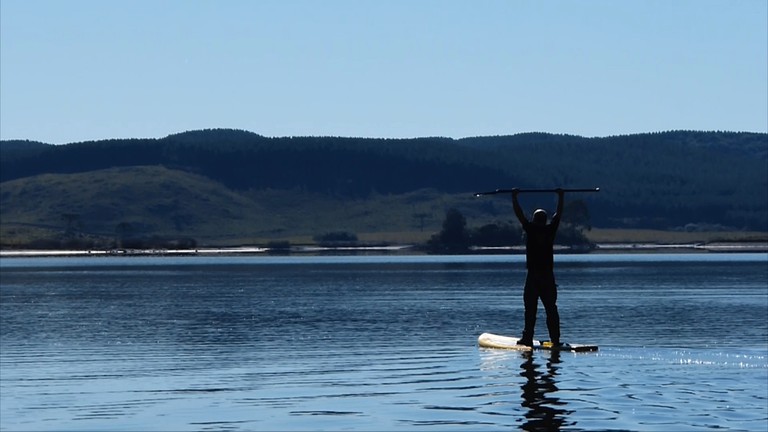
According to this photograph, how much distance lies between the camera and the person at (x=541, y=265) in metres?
37.2

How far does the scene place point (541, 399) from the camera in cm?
2772

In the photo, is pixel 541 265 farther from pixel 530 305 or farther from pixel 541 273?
pixel 530 305

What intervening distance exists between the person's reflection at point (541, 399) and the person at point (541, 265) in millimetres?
2207

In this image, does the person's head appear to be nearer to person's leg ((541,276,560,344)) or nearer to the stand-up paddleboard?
person's leg ((541,276,560,344))

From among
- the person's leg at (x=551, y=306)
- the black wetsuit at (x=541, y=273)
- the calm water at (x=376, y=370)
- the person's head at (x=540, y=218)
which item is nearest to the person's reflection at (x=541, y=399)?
the calm water at (x=376, y=370)

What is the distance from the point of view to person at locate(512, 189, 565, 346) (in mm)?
37156

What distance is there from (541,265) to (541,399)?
10040 millimetres

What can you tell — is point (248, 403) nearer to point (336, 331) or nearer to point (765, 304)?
point (336, 331)

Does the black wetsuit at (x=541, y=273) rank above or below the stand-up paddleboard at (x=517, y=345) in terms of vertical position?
above

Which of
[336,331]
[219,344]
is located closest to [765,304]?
[336,331]

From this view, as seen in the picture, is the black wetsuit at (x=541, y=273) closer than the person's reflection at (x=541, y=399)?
No

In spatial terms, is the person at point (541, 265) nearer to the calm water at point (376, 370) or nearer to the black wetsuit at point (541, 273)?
the black wetsuit at point (541, 273)

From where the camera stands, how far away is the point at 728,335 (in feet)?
163

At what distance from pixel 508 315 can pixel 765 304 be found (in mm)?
A: 15808
